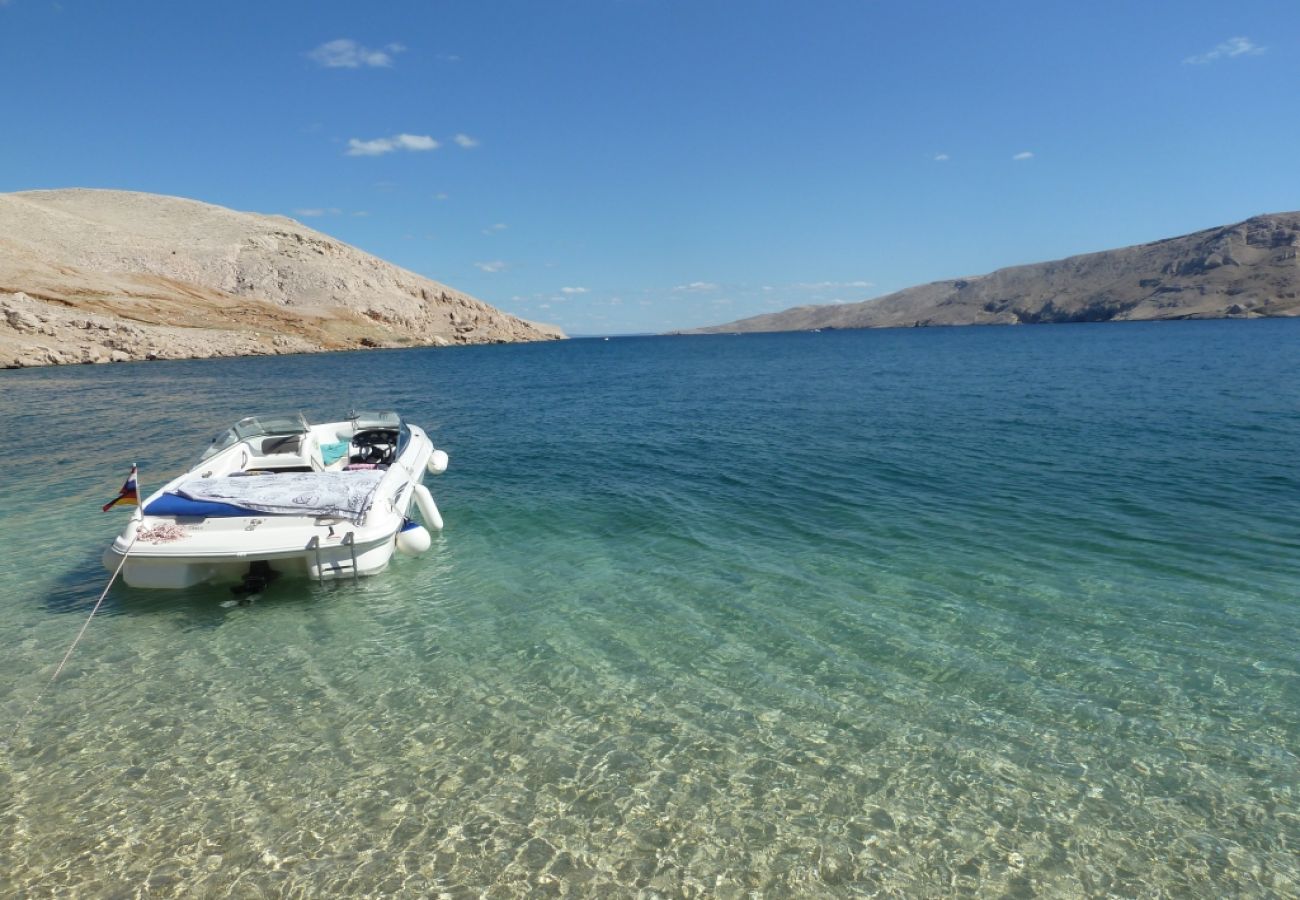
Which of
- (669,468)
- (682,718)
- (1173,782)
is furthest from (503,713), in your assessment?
(669,468)

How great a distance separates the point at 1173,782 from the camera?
6.30 metres

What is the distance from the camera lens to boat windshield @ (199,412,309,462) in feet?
49.2

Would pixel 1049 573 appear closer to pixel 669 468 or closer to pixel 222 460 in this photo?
pixel 669 468

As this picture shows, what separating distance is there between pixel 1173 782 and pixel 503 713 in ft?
21.6

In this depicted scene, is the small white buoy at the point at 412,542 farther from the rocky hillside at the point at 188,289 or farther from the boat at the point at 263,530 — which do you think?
the rocky hillside at the point at 188,289

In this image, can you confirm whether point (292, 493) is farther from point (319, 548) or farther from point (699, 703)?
point (699, 703)

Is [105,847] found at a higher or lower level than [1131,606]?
higher

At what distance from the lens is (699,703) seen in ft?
25.5

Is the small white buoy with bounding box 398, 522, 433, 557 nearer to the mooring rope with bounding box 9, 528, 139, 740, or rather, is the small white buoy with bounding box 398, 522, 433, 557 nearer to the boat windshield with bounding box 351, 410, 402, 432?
the mooring rope with bounding box 9, 528, 139, 740

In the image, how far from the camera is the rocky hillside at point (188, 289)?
240ft

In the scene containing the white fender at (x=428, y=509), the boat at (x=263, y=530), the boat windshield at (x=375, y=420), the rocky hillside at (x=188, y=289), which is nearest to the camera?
the boat at (x=263, y=530)

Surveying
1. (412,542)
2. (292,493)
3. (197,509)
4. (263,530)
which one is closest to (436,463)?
(292,493)

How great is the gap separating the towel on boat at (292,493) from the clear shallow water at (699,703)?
1.34 meters

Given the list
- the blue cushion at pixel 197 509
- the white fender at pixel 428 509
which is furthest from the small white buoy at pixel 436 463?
the blue cushion at pixel 197 509
